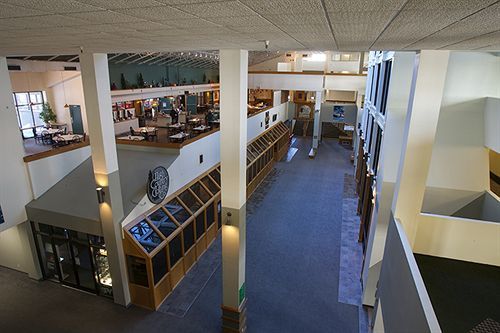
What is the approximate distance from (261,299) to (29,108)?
11447 mm

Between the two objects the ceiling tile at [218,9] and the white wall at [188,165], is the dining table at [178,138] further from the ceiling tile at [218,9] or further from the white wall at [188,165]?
Result: the ceiling tile at [218,9]

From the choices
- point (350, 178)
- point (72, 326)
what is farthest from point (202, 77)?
point (72, 326)

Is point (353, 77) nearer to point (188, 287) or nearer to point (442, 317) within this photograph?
point (188, 287)

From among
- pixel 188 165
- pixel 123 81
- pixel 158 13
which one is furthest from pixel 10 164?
pixel 123 81

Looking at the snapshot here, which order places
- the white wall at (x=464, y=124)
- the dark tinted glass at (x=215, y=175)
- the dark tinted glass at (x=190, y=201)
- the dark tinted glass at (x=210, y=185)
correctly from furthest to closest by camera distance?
1. the dark tinted glass at (x=215, y=175)
2. the dark tinted glass at (x=210, y=185)
3. the dark tinted glass at (x=190, y=201)
4. the white wall at (x=464, y=124)

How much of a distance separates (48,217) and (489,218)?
9352 millimetres

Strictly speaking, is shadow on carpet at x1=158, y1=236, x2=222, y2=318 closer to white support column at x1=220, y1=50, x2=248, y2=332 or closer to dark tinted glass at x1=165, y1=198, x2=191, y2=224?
white support column at x1=220, y1=50, x2=248, y2=332

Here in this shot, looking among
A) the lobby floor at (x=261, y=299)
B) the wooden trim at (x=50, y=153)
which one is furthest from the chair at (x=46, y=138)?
the lobby floor at (x=261, y=299)

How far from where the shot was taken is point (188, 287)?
735 centimetres

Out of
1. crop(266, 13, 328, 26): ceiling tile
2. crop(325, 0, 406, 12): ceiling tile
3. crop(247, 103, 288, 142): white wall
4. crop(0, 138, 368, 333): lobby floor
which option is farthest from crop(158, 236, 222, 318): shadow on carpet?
crop(325, 0, 406, 12): ceiling tile

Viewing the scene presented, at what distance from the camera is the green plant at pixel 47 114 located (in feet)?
39.2

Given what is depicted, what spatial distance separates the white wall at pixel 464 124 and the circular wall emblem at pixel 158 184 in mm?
5901

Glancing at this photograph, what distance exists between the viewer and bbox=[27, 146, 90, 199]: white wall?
23.6 ft

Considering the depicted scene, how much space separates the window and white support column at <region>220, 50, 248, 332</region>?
34.1 feet
